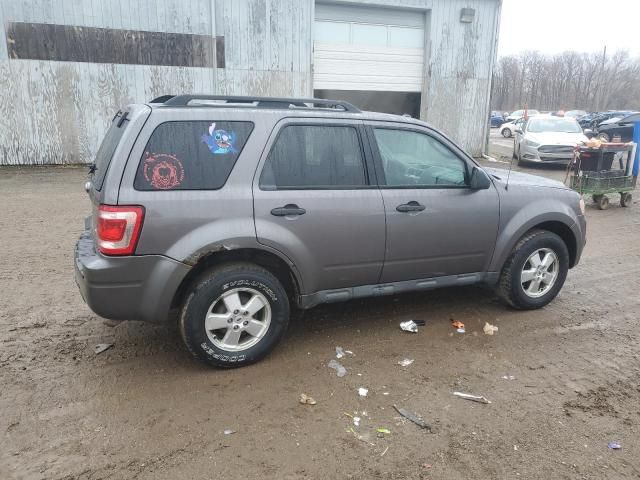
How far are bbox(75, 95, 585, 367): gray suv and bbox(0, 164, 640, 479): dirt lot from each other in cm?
41

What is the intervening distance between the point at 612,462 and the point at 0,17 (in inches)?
555

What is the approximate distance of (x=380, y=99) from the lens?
53.0 ft

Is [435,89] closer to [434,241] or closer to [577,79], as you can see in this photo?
[434,241]

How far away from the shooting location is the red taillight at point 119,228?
3.22 m

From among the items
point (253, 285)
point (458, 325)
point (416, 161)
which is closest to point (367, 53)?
point (416, 161)

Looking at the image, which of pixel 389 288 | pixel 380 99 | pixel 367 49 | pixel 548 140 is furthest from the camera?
pixel 380 99

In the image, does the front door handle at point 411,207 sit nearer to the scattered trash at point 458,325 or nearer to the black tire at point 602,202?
the scattered trash at point 458,325

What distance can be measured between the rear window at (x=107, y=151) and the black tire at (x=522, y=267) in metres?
3.39

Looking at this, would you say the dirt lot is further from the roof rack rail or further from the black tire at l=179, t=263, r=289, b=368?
the roof rack rail

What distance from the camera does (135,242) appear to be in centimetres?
327

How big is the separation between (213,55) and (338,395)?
11862 mm

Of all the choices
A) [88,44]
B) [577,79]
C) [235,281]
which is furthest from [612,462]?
[577,79]

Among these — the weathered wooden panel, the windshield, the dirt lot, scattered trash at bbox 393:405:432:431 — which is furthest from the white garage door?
scattered trash at bbox 393:405:432:431

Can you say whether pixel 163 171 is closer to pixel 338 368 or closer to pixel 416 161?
pixel 338 368
